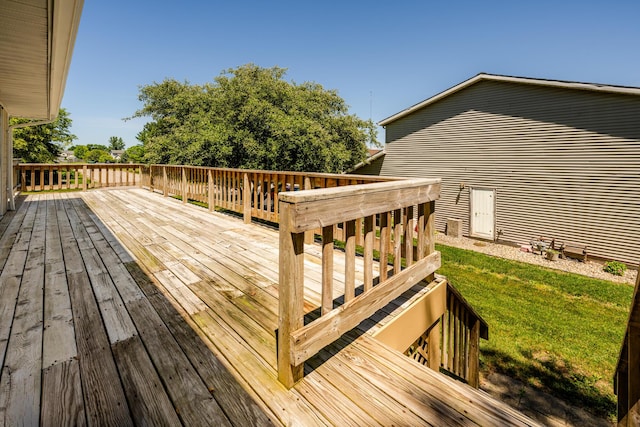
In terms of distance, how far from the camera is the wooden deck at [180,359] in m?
1.30

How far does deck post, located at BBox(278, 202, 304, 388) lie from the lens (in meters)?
1.42

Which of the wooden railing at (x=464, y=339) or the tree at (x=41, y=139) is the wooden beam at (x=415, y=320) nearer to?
the wooden railing at (x=464, y=339)

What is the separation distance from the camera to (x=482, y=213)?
10.9m

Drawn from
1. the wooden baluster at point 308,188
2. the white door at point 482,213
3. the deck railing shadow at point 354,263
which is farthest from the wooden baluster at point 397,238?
the white door at point 482,213

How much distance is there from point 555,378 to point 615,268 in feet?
21.5

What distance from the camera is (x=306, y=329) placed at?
1483 mm

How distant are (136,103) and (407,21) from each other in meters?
16.6

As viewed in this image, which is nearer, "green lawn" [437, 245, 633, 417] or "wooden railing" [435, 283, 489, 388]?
"wooden railing" [435, 283, 489, 388]

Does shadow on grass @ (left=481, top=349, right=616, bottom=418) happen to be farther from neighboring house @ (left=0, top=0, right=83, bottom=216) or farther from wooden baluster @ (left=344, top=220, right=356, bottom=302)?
neighboring house @ (left=0, top=0, right=83, bottom=216)

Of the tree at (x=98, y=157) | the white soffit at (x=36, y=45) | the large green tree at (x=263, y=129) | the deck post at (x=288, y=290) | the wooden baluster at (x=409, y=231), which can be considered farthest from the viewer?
the tree at (x=98, y=157)

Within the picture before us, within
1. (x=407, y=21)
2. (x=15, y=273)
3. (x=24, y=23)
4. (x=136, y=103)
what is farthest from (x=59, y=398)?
(x=136, y=103)

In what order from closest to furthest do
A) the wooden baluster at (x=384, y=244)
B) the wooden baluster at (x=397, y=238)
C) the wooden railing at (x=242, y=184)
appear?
the wooden baluster at (x=384, y=244) < the wooden baluster at (x=397, y=238) < the wooden railing at (x=242, y=184)

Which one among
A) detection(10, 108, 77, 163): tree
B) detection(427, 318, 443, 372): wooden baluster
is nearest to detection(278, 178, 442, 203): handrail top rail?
detection(427, 318, 443, 372): wooden baluster

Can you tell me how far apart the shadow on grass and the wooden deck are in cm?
289
